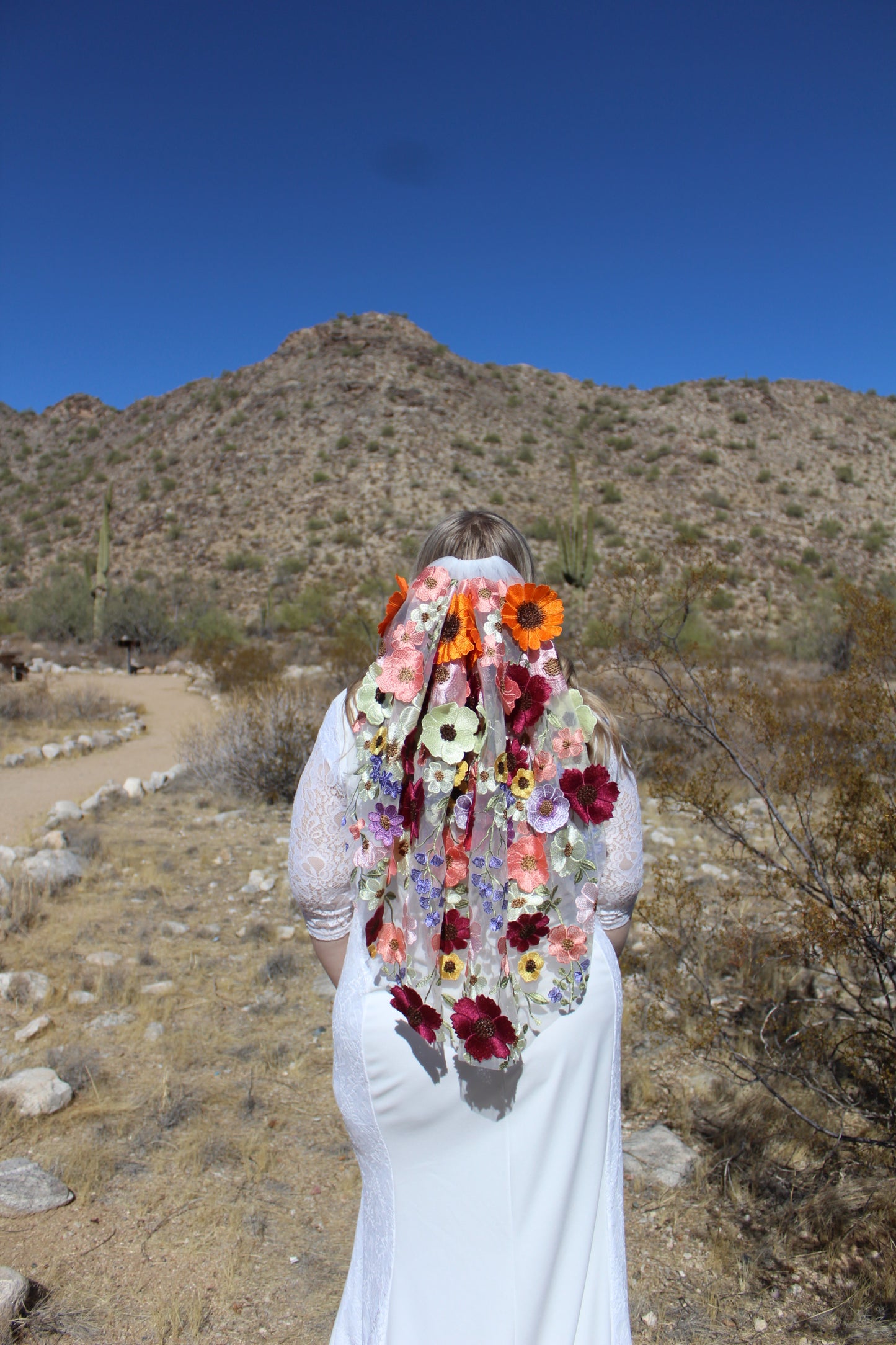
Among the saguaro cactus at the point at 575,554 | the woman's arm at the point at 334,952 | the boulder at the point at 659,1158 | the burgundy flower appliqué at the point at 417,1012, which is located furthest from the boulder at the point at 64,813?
the saguaro cactus at the point at 575,554

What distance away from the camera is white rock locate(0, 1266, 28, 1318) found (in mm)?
2098

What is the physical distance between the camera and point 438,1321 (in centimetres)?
150

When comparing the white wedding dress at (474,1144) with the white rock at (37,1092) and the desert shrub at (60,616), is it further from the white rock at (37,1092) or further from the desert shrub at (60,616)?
the desert shrub at (60,616)

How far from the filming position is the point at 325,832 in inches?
60.0

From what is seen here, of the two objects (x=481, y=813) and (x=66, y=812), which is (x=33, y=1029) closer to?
(x=481, y=813)

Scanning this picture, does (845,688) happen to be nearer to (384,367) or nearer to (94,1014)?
(94,1014)

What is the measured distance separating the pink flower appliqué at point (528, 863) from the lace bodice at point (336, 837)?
202 millimetres

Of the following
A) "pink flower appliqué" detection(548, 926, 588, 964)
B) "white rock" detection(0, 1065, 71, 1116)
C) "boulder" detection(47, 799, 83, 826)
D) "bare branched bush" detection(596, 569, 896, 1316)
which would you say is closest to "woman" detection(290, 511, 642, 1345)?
"pink flower appliqué" detection(548, 926, 588, 964)

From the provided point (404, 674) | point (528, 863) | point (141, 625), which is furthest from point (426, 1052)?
point (141, 625)

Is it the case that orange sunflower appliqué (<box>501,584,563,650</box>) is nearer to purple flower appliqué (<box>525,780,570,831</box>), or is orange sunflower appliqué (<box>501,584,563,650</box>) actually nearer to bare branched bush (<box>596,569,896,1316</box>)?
purple flower appliqué (<box>525,780,570,831</box>)

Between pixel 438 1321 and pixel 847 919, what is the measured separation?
180 centimetres

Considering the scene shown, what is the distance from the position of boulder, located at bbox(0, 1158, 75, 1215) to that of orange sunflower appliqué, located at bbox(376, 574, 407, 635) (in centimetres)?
233

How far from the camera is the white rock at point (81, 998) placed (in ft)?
12.8

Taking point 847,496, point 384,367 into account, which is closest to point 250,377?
point 384,367
